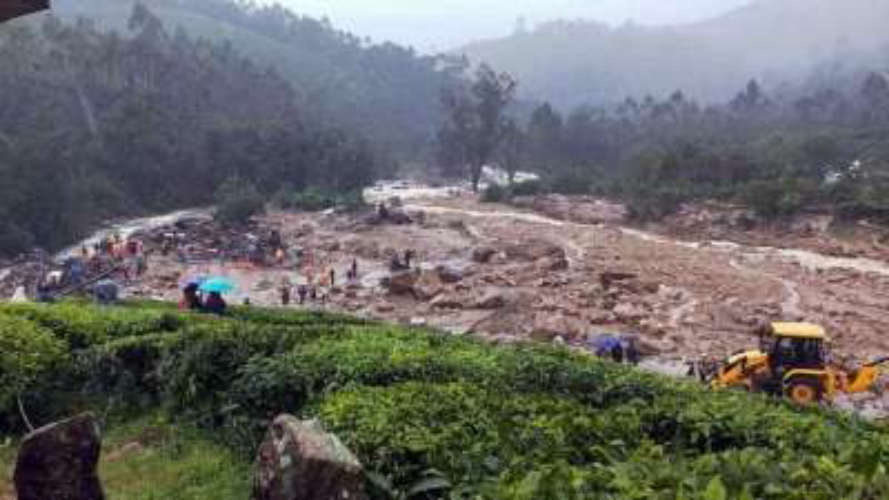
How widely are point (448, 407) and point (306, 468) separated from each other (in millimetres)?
2328

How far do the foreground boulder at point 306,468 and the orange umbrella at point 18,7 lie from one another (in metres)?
2.95

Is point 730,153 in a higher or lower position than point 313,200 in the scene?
higher

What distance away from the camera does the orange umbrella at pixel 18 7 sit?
560 cm

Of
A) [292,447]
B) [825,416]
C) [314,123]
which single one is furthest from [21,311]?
[314,123]

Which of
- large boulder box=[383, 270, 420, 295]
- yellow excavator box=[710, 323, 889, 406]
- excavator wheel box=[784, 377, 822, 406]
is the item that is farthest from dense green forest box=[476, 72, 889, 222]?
excavator wheel box=[784, 377, 822, 406]

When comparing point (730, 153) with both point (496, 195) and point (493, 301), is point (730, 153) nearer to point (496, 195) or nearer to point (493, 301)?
point (496, 195)

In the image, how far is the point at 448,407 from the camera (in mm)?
7738

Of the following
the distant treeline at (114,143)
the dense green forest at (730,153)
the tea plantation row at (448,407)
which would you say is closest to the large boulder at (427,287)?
the dense green forest at (730,153)

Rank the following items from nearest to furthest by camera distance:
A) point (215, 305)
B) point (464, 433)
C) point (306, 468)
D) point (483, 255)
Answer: point (306, 468) < point (464, 433) < point (215, 305) < point (483, 255)

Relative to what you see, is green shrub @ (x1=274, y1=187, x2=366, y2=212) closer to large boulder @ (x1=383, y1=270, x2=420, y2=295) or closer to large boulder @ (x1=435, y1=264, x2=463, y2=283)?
large boulder @ (x1=435, y1=264, x2=463, y2=283)

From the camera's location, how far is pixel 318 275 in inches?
1535

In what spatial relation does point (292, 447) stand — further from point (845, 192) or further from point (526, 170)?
point (526, 170)

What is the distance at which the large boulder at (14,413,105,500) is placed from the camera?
671 centimetres

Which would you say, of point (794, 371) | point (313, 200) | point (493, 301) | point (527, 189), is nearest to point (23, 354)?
point (794, 371)
